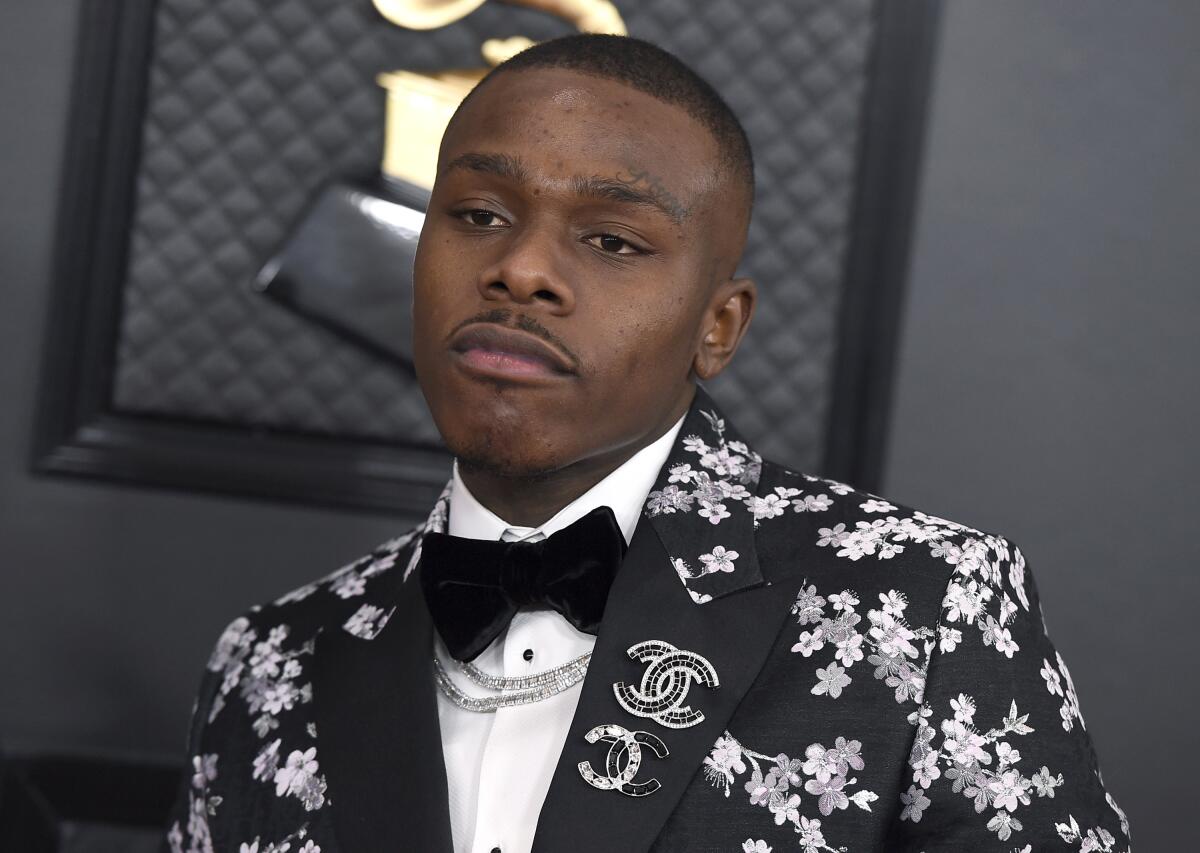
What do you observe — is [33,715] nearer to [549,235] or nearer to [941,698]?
[549,235]

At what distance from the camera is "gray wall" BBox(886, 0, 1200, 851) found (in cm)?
207

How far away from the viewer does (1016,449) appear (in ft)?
6.86

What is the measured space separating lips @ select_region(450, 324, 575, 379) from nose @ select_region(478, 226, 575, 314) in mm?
31

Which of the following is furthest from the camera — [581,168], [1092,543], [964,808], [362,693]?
[1092,543]

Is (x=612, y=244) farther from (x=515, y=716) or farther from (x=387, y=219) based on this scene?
(x=387, y=219)

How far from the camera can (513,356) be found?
113 cm

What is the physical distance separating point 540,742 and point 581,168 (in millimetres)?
489

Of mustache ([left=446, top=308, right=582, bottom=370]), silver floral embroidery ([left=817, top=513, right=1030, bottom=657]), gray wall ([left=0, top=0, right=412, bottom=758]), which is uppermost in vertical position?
mustache ([left=446, top=308, right=582, bottom=370])

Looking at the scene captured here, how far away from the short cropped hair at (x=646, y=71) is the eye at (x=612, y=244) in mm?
133

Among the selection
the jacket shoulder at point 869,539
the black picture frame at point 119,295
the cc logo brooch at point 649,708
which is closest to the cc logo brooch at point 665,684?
the cc logo brooch at point 649,708

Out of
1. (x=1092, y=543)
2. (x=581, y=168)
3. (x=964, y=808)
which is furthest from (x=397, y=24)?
(x=964, y=808)

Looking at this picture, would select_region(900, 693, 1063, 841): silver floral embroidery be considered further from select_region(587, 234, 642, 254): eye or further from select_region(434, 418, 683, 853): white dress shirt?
select_region(587, 234, 642, 254): eye

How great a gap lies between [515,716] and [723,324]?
1.33ft

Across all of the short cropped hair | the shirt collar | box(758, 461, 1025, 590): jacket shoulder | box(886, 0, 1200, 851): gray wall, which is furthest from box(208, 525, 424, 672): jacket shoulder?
box(886, 0, 1200, 851): gray wall
